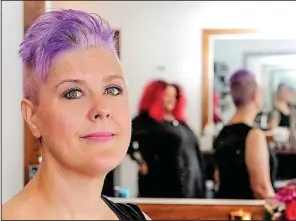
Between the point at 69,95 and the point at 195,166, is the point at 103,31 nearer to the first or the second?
the point at 69,95

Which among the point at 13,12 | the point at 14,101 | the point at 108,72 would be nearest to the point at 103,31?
the point at 108,72

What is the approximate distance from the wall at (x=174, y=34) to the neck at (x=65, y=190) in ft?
2.77

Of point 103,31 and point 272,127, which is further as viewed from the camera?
point 272,127

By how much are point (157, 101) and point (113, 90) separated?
906 mm

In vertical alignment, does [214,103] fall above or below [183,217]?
above

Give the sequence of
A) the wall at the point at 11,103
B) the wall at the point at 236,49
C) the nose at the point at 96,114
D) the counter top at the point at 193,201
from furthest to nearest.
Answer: the counter top at the point at 193,201 → the wall at the point at 236,49 → the wall at the point at 11,103 → the nose at the point at 96,114

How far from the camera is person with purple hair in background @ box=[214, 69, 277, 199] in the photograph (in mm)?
1388

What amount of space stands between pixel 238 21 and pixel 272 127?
0.31m

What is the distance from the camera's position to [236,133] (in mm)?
1390

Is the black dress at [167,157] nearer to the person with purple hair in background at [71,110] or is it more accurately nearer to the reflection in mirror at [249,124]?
the reflection in mirror at [249,124]

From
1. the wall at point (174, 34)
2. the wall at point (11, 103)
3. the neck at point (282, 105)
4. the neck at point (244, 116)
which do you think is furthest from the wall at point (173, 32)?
the wall at point (11, 103)

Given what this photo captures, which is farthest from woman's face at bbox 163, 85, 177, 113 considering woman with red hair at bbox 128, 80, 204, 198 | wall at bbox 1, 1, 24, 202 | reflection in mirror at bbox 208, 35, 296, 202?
wall at bbox 1, 1, 24, 202

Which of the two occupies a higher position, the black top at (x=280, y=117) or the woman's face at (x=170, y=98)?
the woman's face at (x=170, y=98)

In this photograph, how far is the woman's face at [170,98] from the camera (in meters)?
1.36
